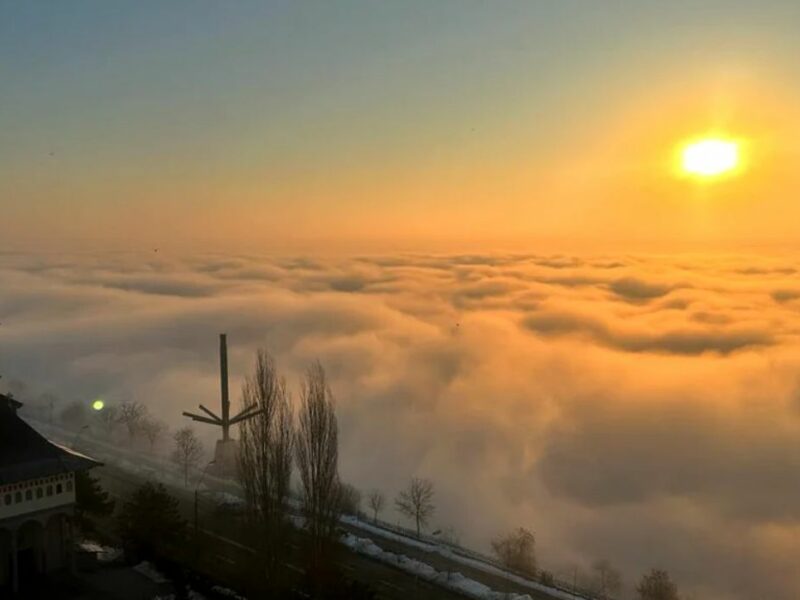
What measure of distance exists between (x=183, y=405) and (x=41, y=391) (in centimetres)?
1918

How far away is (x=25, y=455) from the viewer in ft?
77.1

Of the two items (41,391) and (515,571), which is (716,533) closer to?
(515,571)

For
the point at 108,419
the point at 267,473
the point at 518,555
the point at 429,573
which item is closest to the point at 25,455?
the point at 267,473

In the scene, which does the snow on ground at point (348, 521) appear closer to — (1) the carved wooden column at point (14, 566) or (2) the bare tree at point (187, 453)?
(2) the bare tree at point (187, 453)

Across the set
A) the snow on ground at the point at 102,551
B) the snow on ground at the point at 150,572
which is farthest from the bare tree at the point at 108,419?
the snow on ground at the point at 150,572

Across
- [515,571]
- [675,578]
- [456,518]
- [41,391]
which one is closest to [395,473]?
[456,518]

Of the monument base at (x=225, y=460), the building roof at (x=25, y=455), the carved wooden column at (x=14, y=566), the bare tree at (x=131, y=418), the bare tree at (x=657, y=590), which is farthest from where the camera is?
the bare tree at (x=131, y=418)

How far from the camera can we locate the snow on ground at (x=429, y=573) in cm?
2925

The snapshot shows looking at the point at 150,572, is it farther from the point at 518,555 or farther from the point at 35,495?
the point at 518,555

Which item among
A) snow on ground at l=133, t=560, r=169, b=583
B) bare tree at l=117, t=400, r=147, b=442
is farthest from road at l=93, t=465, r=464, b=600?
bare tree at l=117, t=400, r=147, b=442

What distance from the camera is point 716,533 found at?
73438 millimetres

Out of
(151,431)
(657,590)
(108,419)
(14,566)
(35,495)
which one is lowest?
(657,590)

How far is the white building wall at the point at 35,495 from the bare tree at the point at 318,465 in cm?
792

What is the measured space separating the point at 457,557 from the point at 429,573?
5314 mm
